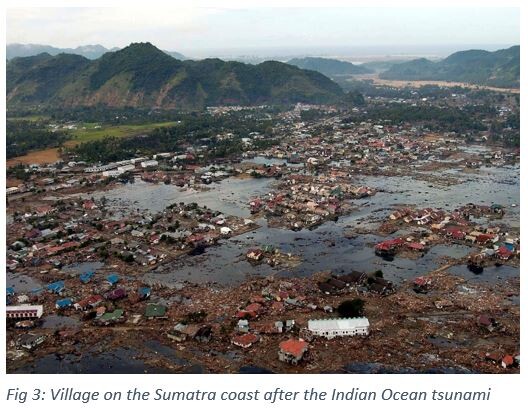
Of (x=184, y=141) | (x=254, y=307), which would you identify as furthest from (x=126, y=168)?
(x=254, y=307)

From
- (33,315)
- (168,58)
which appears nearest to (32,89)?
(168,58)

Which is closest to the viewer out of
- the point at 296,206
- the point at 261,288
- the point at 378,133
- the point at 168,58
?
the point at 261,288

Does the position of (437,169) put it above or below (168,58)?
below

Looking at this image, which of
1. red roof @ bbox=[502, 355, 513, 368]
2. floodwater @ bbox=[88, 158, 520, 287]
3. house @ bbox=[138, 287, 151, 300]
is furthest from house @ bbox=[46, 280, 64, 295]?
red roof @ bbox=[502, 355, 513, 368]

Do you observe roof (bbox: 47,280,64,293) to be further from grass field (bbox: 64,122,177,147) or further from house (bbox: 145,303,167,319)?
grass field (bbox: 64,122,177,147)

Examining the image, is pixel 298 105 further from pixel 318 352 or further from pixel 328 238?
pixel 318 352
